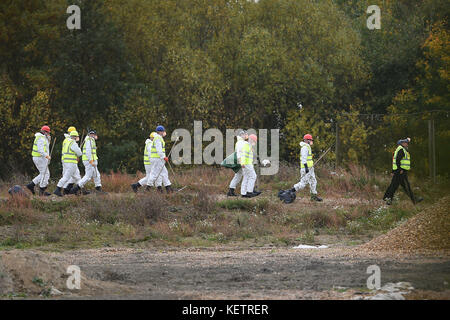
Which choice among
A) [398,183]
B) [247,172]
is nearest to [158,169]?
[247,172]

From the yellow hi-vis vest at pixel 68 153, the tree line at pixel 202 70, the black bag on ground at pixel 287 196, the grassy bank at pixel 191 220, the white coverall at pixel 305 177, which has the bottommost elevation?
the grassy bank at pixel 191 220

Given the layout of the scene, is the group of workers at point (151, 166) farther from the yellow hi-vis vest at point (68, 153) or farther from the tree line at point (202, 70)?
the tree line at point (202, 70)

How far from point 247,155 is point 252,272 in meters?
11.4

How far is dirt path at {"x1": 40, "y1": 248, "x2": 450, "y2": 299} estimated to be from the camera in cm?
1138

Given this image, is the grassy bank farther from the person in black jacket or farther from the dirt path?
the dirt path

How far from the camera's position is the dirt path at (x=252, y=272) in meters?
11.4

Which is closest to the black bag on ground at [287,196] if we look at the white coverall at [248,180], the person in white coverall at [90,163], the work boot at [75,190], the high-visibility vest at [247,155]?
the white coverall at [248,180]

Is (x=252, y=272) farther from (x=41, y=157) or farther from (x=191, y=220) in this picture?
(x=41, y=157)

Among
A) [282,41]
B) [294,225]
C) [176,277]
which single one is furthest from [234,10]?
[176,277]

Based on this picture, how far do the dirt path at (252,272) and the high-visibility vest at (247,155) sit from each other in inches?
307

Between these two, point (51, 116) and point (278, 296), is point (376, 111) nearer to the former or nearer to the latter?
point (51, 116)

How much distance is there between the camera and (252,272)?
13.5 metres

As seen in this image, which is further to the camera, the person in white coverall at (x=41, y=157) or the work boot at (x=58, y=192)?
the work boot at (x=58, y=192)

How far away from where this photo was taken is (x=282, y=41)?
1598 inches
